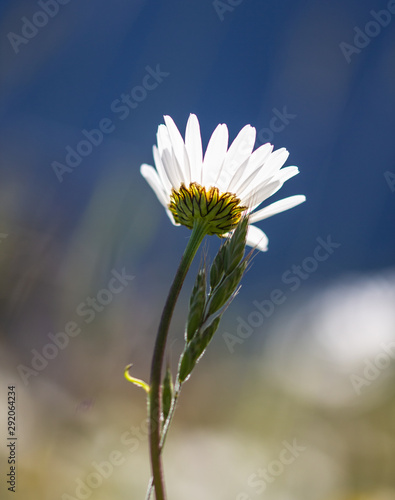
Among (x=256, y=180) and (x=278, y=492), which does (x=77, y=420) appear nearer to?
(x=278, y=492)

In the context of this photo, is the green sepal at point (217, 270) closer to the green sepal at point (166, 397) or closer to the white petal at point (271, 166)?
the green sepal at point (166, 397)

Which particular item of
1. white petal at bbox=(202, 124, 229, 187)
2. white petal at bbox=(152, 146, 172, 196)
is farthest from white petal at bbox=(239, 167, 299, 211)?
white petal at bbox=(152, 146, 172, 196)

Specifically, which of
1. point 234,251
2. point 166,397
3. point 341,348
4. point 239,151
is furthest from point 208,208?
point 341,348

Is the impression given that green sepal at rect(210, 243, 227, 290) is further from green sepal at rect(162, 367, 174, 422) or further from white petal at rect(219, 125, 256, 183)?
white petal at rect(219, 125, 256, 183)

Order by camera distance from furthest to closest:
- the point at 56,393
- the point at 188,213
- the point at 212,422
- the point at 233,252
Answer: the point at 212,422, the point at 56,393, the point at 188,213, the point at 233,252

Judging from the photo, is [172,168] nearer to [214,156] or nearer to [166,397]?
[214,156]

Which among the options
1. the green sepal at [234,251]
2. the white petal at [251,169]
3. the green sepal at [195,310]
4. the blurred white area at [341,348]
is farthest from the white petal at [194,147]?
the blurred white area at [341,348]

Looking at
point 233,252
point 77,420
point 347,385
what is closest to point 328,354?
point 347,385
